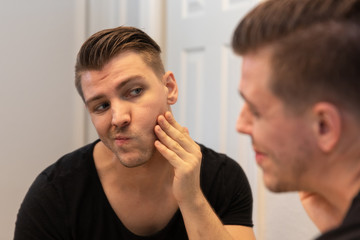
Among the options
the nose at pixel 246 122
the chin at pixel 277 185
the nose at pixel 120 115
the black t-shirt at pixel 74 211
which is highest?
the nose at pixel 246 122

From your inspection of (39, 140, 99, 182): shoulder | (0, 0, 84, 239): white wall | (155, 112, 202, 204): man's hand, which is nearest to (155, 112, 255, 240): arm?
(155, 112, 202, 204): man's hand

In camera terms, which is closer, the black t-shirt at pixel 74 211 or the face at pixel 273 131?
the face at pixel 273 131

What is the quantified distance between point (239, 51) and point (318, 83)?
163mm

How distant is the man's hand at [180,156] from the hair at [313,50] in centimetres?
48

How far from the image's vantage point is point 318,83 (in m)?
0.65

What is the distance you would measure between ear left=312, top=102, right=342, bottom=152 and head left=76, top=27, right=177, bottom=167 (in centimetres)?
55

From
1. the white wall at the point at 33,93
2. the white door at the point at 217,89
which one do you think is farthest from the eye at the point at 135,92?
the white wall at the point at 33,93

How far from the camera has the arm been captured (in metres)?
1.11

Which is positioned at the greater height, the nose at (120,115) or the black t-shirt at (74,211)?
the nose at (120,115)

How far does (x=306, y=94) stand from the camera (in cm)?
65

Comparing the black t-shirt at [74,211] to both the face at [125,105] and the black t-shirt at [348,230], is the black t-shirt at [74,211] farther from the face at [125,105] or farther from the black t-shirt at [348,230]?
the black t-shirt at [348,230]

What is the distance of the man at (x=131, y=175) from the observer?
3.64 feet

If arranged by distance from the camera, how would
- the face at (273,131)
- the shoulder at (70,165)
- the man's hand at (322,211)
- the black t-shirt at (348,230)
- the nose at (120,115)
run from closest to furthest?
the black t-shirt at (348,230) → the face at (273,131) → the man's hand at (322,211) → the nose at (120,115) → the shoulder at (70,165)

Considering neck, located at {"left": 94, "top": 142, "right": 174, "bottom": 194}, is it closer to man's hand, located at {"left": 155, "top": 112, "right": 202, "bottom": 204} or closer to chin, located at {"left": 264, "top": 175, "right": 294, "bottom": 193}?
man's hand, located at {"left": 155, "top": 112, "right": 202, "bottom": 204}
